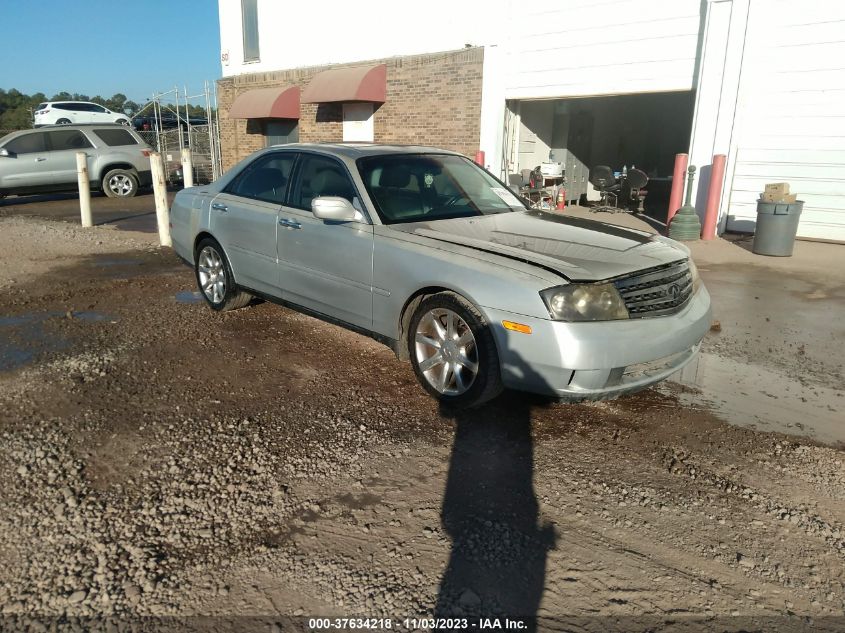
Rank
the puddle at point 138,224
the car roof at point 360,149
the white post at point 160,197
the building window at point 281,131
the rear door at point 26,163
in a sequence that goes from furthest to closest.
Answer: the building window at point 281,131
the rear door at point 26,163
the puddle at point 138,224
the white post at point 160,197
the car roof at point 360,149

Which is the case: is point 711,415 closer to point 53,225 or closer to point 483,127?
point 483,127

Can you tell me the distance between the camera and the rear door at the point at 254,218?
17.6ft

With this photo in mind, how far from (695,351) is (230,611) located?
319cm

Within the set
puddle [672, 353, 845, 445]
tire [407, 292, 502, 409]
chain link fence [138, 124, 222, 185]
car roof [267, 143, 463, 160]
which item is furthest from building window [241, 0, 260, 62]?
puddle [672, 353, 845, 445]

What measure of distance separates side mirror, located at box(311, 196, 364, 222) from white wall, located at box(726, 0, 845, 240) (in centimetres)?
878

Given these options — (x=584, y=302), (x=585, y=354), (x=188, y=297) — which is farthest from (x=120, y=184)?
(x=585, y=354)

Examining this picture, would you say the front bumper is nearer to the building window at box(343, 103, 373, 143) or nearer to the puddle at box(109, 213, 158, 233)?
the puddle at box(109, 213, 158, 233)

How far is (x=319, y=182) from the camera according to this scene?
5062 millimetres

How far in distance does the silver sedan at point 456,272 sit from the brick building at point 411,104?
22.9 ft

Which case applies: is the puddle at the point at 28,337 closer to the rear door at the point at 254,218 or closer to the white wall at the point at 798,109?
the rear door at the point at 254,218

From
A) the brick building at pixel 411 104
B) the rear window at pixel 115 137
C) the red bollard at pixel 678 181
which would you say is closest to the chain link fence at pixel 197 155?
the brick building at pixel 411 104

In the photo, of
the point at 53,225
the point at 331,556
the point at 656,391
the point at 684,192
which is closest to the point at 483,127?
the point at 684,192

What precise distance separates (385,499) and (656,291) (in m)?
2.01

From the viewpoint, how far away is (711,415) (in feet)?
13.9
